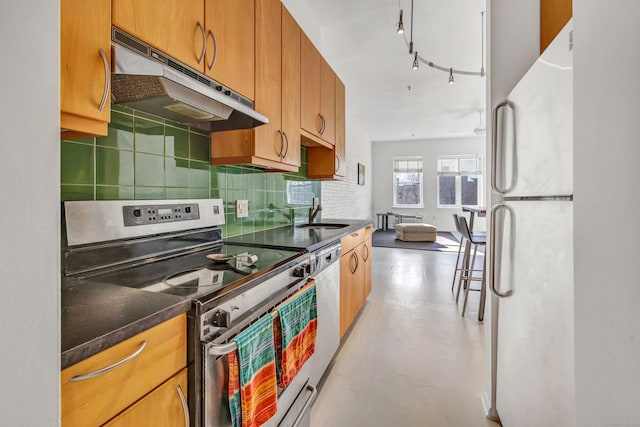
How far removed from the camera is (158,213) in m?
1.33

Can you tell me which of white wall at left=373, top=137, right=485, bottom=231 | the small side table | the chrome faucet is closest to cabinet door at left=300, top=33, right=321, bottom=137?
the chrome faucet

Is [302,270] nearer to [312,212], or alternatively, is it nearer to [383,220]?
[312,212]

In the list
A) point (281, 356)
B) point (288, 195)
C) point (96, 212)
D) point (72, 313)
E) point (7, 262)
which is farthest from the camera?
point (288, 195)

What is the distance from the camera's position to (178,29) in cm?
116

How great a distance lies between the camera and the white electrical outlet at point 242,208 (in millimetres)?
1946

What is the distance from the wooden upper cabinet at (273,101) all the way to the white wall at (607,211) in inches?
53.9

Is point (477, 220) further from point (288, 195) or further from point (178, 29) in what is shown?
point (178, 29)

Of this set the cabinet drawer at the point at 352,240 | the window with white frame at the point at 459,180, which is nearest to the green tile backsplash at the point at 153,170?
the cabinet drawer at the point at 352,240

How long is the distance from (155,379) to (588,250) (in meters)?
0.99

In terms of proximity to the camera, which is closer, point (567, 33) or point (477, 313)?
point (567, 33)

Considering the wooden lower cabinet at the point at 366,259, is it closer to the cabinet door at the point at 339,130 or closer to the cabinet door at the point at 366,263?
the cabinet door at the point at 366,263

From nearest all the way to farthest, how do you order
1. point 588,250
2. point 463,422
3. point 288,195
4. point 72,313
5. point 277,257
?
point 588,250 < point 72,313 < point 277,257 < point 463,422 < point 288,195

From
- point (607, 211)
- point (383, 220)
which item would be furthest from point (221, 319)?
→ point (383, 220)

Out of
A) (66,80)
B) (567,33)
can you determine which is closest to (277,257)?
(66,80)
